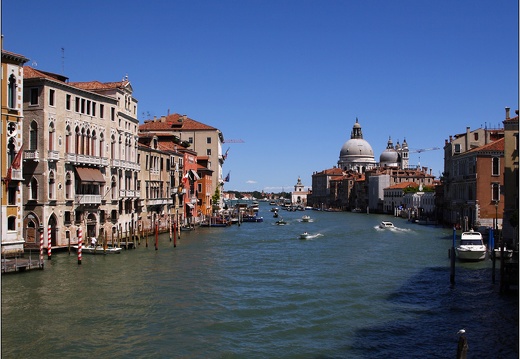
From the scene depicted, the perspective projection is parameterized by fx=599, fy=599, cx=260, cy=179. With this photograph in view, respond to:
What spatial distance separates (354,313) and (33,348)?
6814 mm

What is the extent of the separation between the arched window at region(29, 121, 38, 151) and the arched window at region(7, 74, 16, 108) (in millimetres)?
2916

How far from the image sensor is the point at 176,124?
5503 centimetres

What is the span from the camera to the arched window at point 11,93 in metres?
19.1

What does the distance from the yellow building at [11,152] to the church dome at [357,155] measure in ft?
359

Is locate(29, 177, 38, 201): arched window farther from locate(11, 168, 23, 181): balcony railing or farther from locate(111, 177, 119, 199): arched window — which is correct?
locate(111, 177, 119, 199): arched window

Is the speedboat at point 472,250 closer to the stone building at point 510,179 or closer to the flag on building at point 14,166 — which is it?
the stone building at point 510,179

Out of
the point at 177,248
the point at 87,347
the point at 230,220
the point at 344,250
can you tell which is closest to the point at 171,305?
the point at 87,347

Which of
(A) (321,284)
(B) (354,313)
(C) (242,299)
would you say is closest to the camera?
(B) (354,313)

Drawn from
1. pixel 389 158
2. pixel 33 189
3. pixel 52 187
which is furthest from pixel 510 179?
pixel 389 158

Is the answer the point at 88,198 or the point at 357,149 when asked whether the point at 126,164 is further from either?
the point at 357,149

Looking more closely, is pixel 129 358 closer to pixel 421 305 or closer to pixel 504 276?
pixel 421 305

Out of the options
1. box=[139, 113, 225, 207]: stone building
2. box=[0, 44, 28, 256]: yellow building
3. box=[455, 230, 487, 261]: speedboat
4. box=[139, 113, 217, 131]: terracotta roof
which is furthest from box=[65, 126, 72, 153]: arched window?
box=[139, 113, 225, 207]: stone building

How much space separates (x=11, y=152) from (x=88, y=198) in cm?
559

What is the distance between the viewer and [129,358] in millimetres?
10273
